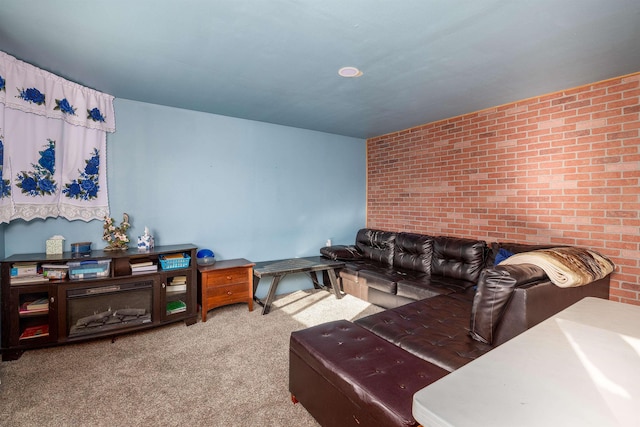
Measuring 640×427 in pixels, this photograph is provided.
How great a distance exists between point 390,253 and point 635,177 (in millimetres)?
2522

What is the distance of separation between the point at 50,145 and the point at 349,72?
277 centimetres

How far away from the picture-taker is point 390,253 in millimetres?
4156

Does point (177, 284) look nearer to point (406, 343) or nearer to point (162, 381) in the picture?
point (162, 381)

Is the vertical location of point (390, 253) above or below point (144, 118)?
below

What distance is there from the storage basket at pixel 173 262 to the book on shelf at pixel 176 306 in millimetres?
377

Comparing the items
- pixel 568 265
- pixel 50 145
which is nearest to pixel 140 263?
pixel 50 145

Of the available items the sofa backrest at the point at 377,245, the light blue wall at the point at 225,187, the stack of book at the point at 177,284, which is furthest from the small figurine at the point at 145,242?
the sofa backrest at the point at 377,245

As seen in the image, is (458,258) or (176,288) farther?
(458,258)

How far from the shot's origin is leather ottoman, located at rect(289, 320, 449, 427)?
4.24 ft

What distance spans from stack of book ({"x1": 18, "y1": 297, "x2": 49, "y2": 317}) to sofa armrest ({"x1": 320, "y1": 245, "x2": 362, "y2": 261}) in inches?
120

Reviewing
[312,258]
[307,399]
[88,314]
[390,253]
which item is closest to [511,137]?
[390,253]

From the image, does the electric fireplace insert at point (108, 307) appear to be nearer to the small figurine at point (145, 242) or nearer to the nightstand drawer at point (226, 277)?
the small figurine at point (145, 242)

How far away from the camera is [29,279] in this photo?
241cm

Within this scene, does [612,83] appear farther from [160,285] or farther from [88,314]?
[88,314]
